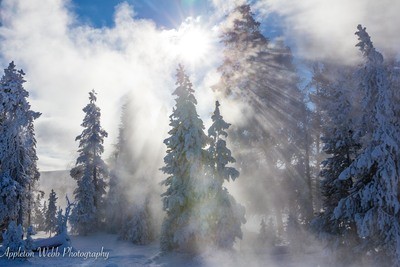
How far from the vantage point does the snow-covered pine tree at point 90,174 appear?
34594 millimetres

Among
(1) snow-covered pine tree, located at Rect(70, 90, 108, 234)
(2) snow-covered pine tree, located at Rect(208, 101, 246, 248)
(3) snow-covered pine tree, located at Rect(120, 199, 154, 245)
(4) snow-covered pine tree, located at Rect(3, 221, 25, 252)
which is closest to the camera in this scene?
(4) snow-covered pine tree, located at Rect(3, 221, 25, 252)

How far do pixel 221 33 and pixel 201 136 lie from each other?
1093cm

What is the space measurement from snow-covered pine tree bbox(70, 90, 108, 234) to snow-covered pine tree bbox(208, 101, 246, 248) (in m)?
19.4

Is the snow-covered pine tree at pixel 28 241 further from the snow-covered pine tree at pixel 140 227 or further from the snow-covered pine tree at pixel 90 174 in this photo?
the snow-covered pine tree at pixel 90 174

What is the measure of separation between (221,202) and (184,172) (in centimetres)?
351

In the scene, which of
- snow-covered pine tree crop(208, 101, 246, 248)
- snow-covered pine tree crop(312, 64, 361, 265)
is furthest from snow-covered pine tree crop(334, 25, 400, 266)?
snow-covered pine tree crop(208, 101, 246, 248)

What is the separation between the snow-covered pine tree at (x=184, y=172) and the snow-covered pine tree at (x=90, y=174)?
16.0m

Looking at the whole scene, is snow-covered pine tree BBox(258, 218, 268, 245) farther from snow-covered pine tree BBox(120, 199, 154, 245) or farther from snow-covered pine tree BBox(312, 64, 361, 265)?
snow-covered pine tree BBox(120, 199, 154, 245)

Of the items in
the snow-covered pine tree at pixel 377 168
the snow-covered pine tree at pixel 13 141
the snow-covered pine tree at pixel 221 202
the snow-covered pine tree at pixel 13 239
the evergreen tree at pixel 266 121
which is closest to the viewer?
the snow-covered pine tree at pixel 377 168

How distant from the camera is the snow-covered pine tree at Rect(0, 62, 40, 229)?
2317cm

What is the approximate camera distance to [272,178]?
25.7 meters

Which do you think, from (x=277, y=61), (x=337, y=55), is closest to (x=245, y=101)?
(x=277, y=61)

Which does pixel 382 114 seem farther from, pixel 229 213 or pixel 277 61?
pixel 277 61

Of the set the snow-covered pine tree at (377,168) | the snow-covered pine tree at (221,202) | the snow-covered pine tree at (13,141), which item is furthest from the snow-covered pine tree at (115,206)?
the snow-covered pine tree at (377,168)
